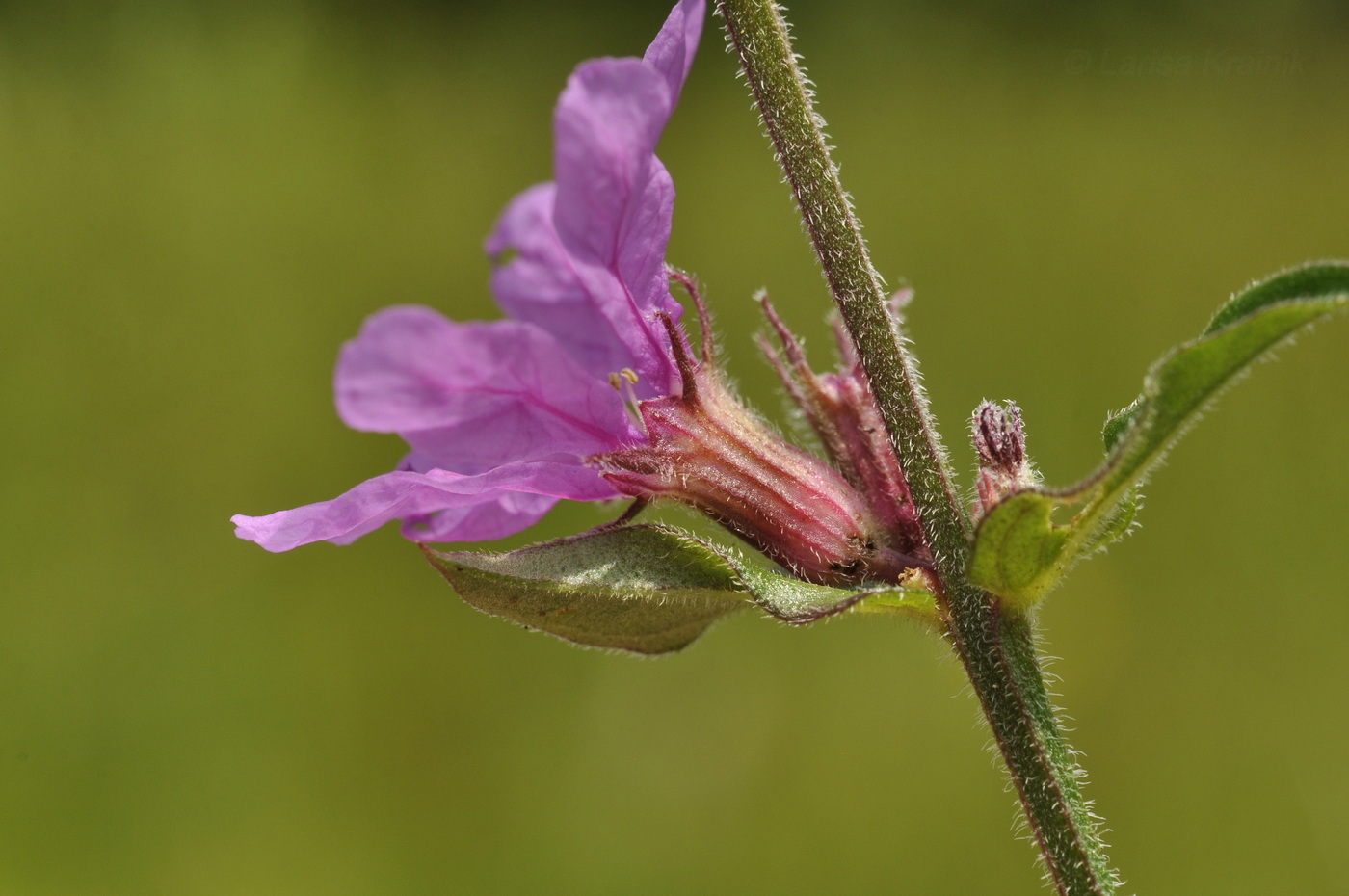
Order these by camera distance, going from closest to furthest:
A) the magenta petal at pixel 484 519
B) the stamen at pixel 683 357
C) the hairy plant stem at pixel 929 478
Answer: the hairy plant stem at pixel 929 478 < the stamen at pixel 683 357 < the magenta petal at pixel 484 519

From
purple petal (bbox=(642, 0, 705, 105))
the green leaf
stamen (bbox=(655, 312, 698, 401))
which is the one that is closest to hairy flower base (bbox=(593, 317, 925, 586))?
stamen (bbox=(655, 312, 698, 401))

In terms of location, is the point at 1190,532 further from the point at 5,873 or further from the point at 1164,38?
the point at 5,873

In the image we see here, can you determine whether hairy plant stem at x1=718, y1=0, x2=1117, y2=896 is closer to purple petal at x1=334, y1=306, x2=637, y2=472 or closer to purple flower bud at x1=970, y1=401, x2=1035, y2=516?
purple flower bud at x1=970, y1=401, x2=1035, y2=516

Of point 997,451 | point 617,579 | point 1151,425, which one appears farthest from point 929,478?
point 617,579

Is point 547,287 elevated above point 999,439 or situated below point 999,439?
above

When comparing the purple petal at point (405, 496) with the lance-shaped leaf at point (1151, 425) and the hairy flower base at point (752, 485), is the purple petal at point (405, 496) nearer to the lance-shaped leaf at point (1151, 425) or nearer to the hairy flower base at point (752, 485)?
the hairy flower base at point (752, 485)

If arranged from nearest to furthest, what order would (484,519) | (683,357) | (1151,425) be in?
(1151,425) → (683,357) → (484,519)

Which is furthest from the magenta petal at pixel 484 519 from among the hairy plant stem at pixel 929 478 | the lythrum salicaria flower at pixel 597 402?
the hairy plant stem at pixel 929 478

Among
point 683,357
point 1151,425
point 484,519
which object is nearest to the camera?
point 1151,425

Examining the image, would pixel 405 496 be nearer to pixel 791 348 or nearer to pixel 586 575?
pixel 586 575
